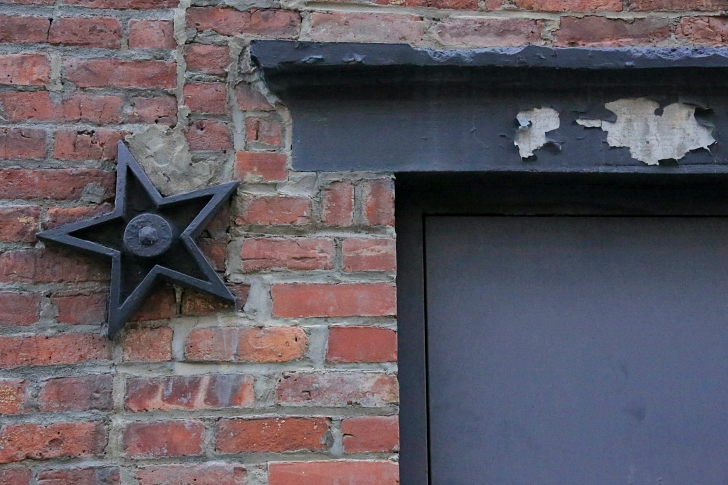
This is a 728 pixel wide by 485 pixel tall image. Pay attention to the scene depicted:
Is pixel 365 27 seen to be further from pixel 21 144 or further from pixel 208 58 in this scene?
pixel 21 144

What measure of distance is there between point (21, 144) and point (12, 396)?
549mm

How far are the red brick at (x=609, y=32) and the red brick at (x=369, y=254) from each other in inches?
25.5

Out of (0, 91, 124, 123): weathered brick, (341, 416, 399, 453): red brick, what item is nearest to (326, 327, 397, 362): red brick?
(341, 416, 399, 453): red brick

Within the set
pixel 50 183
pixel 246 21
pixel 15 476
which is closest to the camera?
pixel 15 476

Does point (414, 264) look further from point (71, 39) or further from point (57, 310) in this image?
point (71, 39)

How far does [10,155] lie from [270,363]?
2.42ft

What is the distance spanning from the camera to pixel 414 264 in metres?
1.79

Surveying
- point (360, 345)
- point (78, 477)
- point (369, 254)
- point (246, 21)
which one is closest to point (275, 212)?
point (369, 254)

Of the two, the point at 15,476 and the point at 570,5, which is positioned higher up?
the point at 570,5

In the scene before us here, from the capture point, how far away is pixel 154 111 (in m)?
1.64

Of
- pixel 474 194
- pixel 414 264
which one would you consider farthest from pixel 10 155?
pixel 474 194

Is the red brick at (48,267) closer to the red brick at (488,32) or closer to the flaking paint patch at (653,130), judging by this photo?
the red brick at (488,32)

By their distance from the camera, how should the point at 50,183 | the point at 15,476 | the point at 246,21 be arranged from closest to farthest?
the point at 15,476 → the point at 50,183 → the point at 246,21

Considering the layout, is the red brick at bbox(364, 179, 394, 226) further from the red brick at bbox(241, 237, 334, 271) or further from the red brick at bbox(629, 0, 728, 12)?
the red brick at bbox(629, 0, 728, 12)
